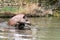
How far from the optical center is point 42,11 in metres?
17.0

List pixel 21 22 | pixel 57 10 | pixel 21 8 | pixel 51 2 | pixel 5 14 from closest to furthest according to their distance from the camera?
pixel 21 22 → pixel 5 14 → pixel 21 8 → pixel 57 10 → pixel 51 2

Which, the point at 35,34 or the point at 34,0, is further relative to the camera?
the point at 34,0

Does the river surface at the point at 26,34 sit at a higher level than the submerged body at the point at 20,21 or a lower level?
lower

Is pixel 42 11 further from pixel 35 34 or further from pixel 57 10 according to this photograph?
pixel 35 34

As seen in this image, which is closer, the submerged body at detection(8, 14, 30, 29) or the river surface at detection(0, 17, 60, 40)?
the river surface at detection(0, 17, 60, 40)

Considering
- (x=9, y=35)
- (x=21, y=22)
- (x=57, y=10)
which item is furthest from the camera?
(x=57, y=10)

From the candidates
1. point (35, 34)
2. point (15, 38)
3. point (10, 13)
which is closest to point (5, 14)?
point (10, 13)

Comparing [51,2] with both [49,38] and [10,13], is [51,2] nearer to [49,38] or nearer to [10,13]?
[10,13]

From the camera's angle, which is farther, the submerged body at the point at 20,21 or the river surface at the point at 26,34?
the submerged body at the point at 20,21

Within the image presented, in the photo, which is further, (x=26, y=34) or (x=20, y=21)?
(x=20, y=21)

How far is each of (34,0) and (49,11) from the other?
190cm

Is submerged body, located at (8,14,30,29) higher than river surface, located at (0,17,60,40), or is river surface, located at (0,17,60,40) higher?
submerged body, located at (8,14,30,29)

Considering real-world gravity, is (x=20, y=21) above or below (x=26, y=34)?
above

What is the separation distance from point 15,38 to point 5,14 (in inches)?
254
